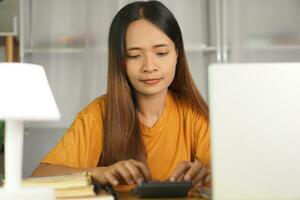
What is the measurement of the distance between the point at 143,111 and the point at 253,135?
999 millimetres

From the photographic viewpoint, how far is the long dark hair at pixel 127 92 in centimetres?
156

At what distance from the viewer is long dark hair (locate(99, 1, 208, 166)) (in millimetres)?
1564

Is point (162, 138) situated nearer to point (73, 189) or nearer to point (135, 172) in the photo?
point (135, 172)

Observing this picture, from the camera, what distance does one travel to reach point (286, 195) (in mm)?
705

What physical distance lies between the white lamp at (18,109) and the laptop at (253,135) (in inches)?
10.0

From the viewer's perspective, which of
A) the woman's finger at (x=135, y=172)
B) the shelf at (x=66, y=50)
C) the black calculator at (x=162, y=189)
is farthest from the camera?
the shelf at (x=66, y=50)

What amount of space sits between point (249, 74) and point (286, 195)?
0.20 metres

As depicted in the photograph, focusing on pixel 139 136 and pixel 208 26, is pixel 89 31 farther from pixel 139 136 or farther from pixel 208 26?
pixel 139 136

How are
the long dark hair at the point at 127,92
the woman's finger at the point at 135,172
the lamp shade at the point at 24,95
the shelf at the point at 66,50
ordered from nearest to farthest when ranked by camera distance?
the lamp shade at the point at 24,95, the woman's finger at the point at 135,172, the long dark hair at the point at 127,92, the shelf at the point at 66,50

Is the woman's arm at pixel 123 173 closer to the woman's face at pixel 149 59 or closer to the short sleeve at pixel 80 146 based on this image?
the short sleeve at pixel 80 146

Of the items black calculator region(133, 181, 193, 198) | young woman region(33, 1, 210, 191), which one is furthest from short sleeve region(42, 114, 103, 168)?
black calculator region(133, 181, 193, 198)

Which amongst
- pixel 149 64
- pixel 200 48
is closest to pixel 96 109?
pixel 149 64

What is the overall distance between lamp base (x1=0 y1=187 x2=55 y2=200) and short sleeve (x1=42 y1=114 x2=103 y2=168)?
798 millimetres

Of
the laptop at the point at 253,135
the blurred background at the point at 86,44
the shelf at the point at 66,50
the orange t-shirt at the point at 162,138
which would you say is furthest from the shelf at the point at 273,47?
the laptop at the point at 253,135
